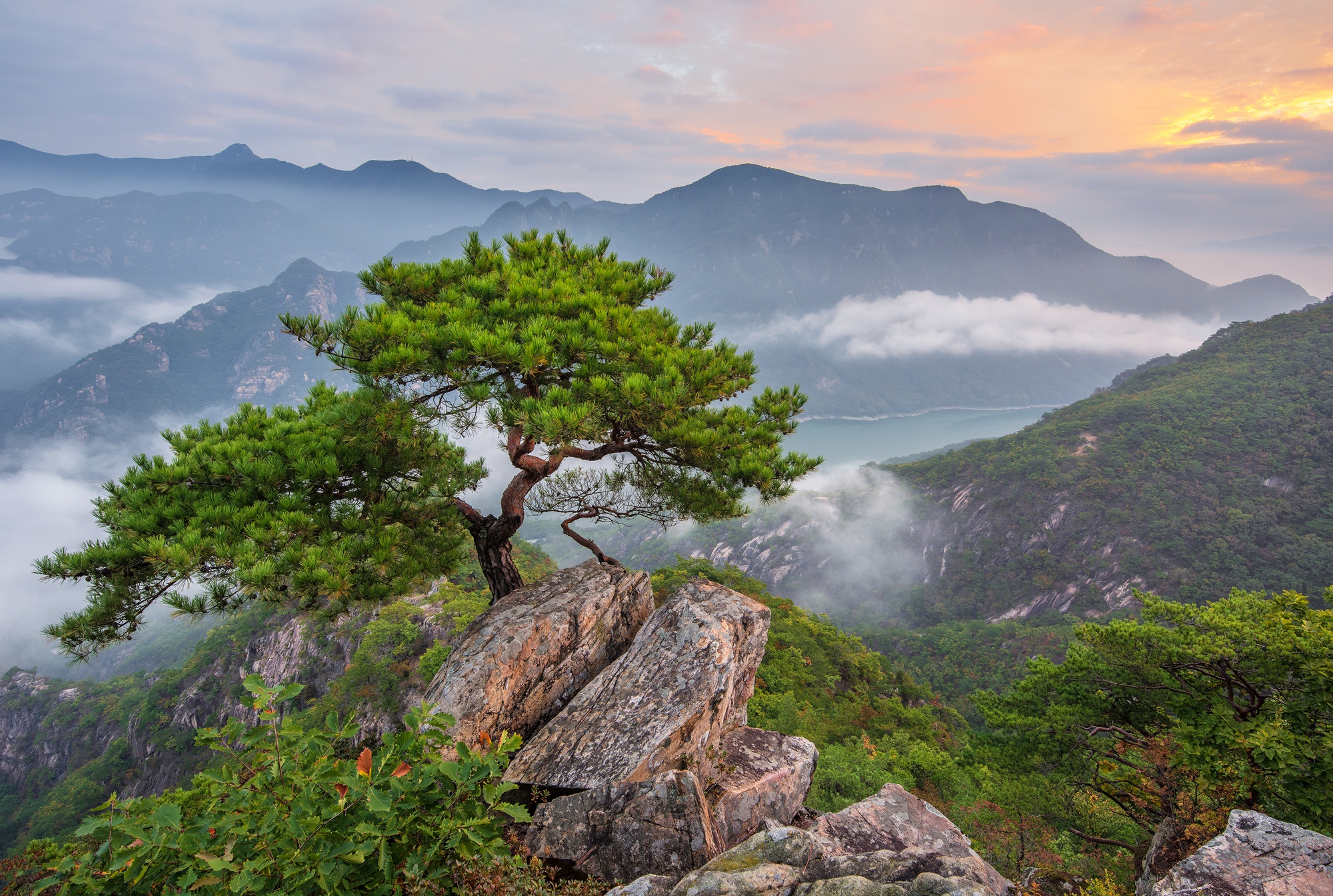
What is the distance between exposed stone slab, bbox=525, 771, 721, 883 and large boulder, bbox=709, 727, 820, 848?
0.71m

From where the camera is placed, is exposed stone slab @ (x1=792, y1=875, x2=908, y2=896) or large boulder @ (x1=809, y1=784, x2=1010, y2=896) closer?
exposed stone slab @ (x1=792, y1=875, x2=908, y2=896)

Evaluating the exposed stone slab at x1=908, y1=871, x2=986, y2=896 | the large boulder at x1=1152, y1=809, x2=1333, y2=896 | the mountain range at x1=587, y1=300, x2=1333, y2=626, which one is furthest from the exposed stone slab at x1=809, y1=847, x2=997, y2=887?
the mountain range at x1=587, y1=300, x2=1333, y2=626

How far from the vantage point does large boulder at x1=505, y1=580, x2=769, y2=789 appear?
5281 mm

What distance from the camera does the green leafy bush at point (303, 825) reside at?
7.93 ft

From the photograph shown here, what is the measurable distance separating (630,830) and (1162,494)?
94.5 metres

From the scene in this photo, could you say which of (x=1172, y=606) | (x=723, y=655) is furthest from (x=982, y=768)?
(x=723, y=655)

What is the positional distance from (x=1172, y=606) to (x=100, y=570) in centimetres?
1382

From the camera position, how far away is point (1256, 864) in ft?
12.0

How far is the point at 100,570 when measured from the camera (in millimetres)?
4527

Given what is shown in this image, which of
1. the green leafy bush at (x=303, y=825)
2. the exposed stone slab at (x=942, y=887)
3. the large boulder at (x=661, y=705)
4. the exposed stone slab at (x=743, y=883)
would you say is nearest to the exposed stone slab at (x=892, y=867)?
the exposed stone slab at (x=743, y=883)

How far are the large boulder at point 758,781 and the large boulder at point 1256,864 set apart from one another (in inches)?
120

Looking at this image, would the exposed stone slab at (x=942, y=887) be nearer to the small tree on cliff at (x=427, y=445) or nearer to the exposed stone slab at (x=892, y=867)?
the exposed stone slab at (x=892, y=867)

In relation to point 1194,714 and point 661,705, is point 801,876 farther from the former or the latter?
point 1194,714

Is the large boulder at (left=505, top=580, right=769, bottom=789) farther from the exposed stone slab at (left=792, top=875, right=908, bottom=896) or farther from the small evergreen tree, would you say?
the small evergreen tree
